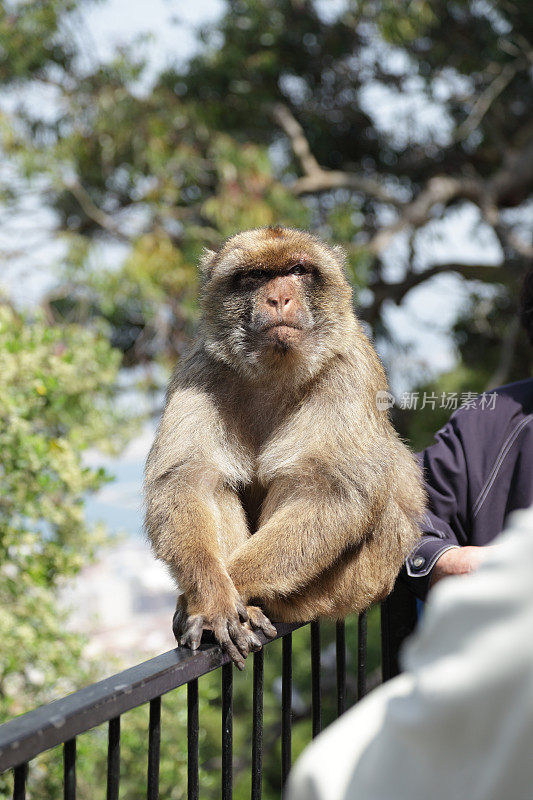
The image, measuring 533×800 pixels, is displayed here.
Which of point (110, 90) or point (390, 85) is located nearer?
point (110, 90)

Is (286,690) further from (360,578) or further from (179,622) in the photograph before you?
(360,578)

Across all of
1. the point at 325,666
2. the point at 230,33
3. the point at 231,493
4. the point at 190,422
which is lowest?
the point at 325,666

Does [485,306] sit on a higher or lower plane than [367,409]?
lower

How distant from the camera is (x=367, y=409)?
8.07 feet

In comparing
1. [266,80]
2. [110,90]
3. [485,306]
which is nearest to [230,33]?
[266,80]

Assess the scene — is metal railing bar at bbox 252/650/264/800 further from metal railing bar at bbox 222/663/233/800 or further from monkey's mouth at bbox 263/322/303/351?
monkey's mouth at bbox 263/322/303/351

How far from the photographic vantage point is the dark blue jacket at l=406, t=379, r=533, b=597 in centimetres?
221

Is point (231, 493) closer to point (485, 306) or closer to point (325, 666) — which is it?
point (485, 306)

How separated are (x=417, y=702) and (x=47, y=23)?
8955 mm

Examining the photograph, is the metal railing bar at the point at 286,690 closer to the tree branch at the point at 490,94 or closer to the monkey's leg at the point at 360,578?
the monkey's leg at the point at 360,578

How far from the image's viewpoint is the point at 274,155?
9.45m

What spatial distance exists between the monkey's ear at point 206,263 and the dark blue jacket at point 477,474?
1.00 meters

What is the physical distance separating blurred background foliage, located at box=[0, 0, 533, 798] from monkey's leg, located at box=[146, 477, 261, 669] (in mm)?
4053

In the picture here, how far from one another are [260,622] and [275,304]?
38.3 inches
